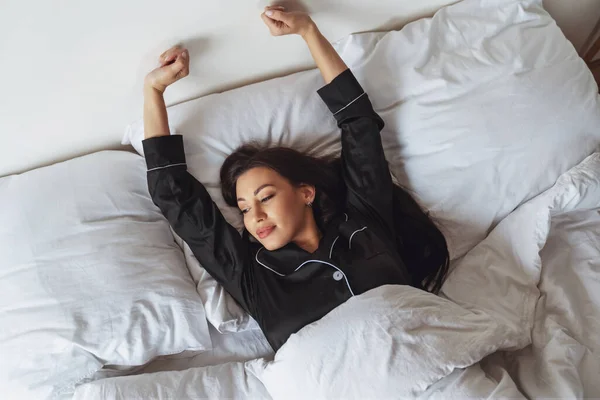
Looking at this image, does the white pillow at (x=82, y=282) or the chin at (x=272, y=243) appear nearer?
the white pillow at (x=82, y=282)

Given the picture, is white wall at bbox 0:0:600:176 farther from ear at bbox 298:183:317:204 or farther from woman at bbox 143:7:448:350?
ear at bbox 298:183:317:204

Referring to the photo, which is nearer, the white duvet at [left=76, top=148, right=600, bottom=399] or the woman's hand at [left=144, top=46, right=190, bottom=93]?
the white duvet at [left=76, top=148, right=600, bottom=399]

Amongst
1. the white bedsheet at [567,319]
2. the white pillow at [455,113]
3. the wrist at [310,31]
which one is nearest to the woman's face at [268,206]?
the white pillow at [455,113]

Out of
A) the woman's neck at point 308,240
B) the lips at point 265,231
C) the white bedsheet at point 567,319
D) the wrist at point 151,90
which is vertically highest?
the wrist at point 151,90

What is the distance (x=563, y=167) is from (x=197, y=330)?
0.90 m

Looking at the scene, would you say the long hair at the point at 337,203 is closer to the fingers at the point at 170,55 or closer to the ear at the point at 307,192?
the ear at the point at 307,192

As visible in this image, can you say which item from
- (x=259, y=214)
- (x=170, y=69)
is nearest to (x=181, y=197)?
(x=259, y=214)

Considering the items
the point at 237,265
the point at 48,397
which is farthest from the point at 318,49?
the point at 48,397

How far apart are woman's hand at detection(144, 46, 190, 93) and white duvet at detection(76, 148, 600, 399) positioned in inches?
24.3

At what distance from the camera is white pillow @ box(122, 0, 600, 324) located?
1.14m

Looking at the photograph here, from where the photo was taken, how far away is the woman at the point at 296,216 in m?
1.08

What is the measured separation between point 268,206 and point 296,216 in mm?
68

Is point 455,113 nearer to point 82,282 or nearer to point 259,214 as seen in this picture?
point 259,214

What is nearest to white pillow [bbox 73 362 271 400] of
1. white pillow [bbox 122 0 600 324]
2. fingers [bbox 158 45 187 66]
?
white pillow [bbox 122 0 600 324]
